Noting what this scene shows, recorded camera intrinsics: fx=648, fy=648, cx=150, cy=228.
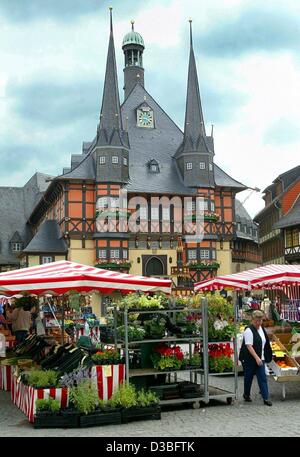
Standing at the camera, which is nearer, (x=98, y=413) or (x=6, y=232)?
(x=98, y=413)

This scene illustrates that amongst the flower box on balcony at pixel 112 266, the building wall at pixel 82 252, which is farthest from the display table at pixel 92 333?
the building wall at pixel 82 252

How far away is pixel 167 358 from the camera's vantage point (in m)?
10.3

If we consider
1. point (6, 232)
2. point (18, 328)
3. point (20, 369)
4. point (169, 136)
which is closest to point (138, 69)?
point (169, 136)

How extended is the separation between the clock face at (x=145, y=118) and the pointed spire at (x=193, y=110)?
396 centimetres

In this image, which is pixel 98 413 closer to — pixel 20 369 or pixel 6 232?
pixel 20 369

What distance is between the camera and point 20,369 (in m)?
10.9

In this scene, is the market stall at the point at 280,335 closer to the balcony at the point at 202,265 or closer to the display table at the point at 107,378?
the display table at the point at 107,378

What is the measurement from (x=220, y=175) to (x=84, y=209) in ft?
38.6

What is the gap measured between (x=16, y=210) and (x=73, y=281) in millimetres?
59292

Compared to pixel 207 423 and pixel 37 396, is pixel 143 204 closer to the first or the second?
pixel 37 396

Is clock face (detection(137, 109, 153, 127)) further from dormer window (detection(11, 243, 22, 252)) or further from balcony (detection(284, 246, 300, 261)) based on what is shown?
dormer window (detection(11, 243, 22, 252))

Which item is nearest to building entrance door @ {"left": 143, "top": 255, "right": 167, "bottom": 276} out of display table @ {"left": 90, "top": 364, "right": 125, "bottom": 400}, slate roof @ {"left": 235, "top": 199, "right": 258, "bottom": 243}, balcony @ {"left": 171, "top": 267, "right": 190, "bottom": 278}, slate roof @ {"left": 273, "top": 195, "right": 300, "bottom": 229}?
balcony @ {"left": 171, "top": 267, "right": 190, "bottom": 278}

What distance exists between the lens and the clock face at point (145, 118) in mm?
51969
